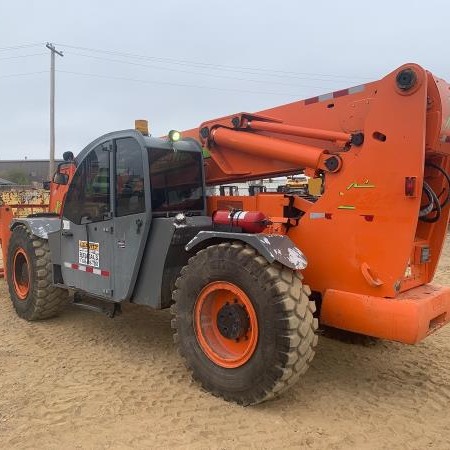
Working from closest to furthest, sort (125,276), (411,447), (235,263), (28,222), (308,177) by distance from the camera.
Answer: (411,447), (235,263), (308,177), (125,276), (28,222)

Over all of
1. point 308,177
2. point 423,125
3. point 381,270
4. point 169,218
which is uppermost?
point 423,125

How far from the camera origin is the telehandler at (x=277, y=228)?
3510mm

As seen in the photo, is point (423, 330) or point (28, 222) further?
point (28, 222)

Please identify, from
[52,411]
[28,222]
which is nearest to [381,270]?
[52,411]

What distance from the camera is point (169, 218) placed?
447cm

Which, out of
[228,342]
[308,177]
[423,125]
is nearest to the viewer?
[423,125]

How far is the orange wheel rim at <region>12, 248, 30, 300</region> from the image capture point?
6.32 meters

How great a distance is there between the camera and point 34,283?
233 inches

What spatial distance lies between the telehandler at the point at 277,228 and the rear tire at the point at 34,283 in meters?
0.79

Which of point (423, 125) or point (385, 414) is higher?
point (423, 125)

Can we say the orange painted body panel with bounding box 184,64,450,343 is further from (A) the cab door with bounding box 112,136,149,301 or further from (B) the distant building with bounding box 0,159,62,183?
(B) the distant building with bounding box 0,159,62,183

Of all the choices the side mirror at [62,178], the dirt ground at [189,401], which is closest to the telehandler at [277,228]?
the dirt ground at [189,401]

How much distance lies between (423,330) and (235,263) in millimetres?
1456

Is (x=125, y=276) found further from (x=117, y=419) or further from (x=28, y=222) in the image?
(x=28, y=222)
